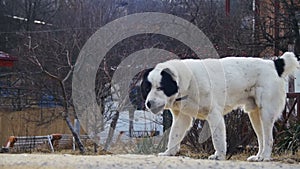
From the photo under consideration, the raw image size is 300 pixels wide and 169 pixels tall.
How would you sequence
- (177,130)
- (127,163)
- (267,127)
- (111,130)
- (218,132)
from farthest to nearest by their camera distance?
(111,130)
(177,130)
(267,127)
(218,132)
(127,163)

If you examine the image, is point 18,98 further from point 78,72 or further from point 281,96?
point 281,96

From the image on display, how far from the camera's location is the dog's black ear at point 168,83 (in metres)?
6.83

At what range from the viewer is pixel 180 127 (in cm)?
750

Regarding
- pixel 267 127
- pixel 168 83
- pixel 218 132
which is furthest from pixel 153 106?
pixel 267 127

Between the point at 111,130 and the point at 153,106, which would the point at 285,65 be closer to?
the point at 153,106

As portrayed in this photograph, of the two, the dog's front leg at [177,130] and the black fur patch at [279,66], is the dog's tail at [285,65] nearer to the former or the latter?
the black fur patch at [279,66]

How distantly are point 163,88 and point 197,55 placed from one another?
569 cm

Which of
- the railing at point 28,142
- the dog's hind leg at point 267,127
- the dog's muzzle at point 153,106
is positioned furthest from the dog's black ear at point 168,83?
the railing at point 28,142

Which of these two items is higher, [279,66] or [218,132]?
[279,66]

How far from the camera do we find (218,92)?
282 inches

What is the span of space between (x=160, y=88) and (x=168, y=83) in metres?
0.12

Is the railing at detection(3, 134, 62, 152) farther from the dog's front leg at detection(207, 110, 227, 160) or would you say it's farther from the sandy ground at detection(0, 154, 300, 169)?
the dog's front leg at detection(207, 110, 227, 160)

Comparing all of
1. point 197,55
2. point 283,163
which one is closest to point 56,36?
point 197,55

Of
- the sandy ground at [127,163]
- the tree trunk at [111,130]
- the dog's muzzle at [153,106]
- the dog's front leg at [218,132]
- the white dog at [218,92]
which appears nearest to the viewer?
the sandy ground at [127,163]
